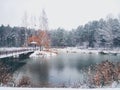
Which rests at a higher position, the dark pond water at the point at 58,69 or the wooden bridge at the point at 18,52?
the wooden bridge at the point at 18,52

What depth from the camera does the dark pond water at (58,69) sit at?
2281 mm

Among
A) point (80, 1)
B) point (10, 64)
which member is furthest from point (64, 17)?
point (10, 64)

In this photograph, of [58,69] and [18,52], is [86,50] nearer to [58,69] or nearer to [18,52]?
[58,69]

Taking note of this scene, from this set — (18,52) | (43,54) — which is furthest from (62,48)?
(18,52)

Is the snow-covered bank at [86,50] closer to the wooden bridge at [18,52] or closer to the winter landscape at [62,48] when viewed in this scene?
the winter landscape at [62,48]

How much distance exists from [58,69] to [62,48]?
0.97 feet

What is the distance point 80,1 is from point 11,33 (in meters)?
1.08

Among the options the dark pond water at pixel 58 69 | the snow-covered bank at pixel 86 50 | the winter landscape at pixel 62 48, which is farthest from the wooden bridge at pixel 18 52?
the snow-covered bank at pixel 86 50

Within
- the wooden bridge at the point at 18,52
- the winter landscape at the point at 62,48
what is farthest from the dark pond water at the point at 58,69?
the wooden bridge at the point at 18,52

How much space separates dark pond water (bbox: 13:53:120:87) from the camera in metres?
2.28

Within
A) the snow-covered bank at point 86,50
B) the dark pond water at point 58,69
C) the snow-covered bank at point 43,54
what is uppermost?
the snow-covered bank at point 86,50

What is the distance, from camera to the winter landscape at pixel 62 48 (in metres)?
2.28

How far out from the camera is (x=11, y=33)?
90.4 inches

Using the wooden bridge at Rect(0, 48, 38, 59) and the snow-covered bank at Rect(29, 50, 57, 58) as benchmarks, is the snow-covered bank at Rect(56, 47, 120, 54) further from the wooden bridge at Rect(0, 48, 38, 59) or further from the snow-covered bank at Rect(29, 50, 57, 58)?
the wooden bridge at Rect(0, 48, 38, 59)
